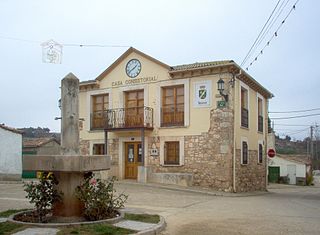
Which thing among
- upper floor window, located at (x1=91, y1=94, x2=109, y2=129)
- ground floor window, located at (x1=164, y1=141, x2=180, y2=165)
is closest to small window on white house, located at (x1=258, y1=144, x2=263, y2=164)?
ground floor window, located at (x1=164, y1=141, x2=180, y2=165)

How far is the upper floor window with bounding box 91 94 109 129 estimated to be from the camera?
867 inches

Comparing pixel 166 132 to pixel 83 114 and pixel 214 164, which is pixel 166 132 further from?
pixel 83 114

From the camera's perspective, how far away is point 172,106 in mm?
19828

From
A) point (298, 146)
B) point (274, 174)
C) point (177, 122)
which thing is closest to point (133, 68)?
point (177, 122)

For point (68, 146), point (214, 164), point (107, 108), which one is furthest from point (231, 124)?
point (68, 146)

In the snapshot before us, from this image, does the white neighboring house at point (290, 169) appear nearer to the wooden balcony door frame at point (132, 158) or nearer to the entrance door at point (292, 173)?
the entrance door at point (292, 173)

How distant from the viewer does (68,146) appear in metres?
7.82

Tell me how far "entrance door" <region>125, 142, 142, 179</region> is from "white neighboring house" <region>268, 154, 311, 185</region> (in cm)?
2048

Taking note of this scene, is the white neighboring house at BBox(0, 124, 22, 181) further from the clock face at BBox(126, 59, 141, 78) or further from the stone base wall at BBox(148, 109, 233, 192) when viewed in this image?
the stone base wall at BBox(148, 109, 233, 192)

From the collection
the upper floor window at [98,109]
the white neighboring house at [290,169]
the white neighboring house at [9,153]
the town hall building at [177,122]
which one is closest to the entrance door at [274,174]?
the white neighboring house at [290,169]

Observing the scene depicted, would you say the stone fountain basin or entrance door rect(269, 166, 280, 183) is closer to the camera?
the stone fountain basin

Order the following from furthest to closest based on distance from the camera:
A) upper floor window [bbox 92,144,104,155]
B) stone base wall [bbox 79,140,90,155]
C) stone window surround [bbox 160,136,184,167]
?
stone base wall [bbox 79,140,90,155]
upper floor window [bbox 92,144,104,155]
stone window surround [bbox 160,136,184,167]

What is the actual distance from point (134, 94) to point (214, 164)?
603 cm

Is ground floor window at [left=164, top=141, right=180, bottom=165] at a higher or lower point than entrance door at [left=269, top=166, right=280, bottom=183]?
higher
